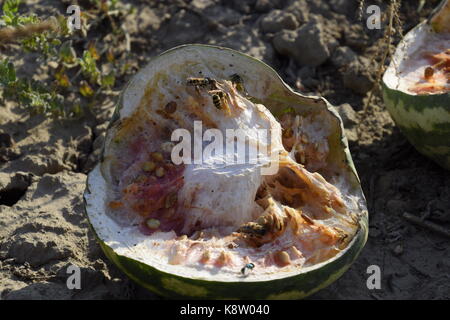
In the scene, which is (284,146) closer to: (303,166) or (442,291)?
(303,166)

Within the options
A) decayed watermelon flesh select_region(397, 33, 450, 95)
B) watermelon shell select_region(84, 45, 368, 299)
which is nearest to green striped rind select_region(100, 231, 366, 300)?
Result: watermelon shell select_region(84, 45, 368, 299)

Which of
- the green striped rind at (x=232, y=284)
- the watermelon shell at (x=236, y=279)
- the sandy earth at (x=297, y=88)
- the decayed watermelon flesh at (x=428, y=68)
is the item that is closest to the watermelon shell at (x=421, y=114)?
the decayed watermelon flesh at (x=428, y=68)

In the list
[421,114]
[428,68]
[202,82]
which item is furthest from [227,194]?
[428,68]

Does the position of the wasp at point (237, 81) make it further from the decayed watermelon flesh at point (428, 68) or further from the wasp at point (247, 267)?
the wasp at point (247, 267)

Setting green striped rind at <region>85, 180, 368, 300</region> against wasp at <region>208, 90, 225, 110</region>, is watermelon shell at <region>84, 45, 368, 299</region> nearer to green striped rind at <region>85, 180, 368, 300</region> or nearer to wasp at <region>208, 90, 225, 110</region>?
green striped rind at <region>85, 180, 368, 300</region>

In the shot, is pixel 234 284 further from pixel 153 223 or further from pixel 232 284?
pixel 153 223

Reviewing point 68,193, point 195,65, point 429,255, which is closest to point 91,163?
point 68,193
